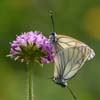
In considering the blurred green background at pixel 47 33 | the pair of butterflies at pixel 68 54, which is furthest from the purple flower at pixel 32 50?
the blurred green background at pixel 47 33

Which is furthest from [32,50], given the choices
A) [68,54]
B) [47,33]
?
[47,33]

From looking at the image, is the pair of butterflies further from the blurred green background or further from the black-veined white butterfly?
the blurred green background

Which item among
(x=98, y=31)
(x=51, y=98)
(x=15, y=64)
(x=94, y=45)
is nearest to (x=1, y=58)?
(x=15, y=64)

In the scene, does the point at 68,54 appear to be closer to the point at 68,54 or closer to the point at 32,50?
the point at 68,54

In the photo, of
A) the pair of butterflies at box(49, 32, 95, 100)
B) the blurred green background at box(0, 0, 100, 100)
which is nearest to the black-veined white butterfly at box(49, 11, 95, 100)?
the pair of butterflies at box(49, 32, 95, 100)

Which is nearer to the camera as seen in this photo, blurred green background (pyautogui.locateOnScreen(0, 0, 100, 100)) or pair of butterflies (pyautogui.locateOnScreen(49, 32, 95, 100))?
pair of butterflies (pyautogui.locateOnScreen(49, 32, 95, 100))

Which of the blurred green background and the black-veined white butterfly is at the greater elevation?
the blurred green background

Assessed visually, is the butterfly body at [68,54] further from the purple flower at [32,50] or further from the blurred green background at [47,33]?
the blurred green background at [47,33]

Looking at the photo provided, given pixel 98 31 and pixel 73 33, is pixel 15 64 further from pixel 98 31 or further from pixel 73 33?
pixel 98 31
